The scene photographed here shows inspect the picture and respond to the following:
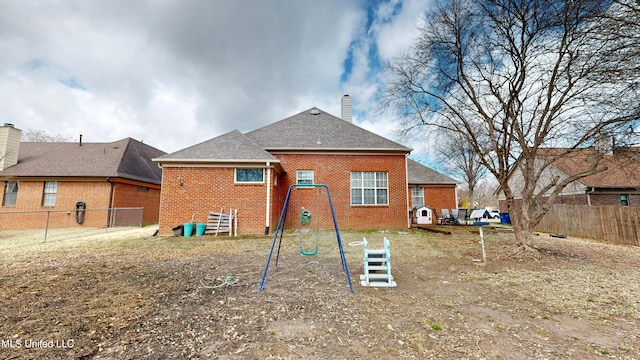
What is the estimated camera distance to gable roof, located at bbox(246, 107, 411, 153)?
12.8 m

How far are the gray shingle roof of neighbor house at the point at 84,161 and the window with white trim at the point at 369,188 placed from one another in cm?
1372

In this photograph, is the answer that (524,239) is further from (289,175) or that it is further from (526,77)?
(289,175)

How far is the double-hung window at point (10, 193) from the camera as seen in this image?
46.2 feet

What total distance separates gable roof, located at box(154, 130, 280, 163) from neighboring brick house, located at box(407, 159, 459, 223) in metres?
13.3

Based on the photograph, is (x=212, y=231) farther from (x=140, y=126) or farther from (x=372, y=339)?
(x=140, y=126)

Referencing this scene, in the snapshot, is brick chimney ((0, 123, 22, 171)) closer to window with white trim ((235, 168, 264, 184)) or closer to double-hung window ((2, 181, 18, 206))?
double-hung window ((2, 181, 18, 206))

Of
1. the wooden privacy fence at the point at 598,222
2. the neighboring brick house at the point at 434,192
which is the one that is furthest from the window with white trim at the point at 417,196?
the wooden privacy fence at the point at 598,222

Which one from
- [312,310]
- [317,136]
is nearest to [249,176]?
[317,136]

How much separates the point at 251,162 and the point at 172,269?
574 centimetres

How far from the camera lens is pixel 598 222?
11.0 meters

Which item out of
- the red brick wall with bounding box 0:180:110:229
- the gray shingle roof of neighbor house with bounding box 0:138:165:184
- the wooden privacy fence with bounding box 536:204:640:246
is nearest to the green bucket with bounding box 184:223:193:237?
the gray shingle roof of neighbor house with bounding box 0:138:165:184

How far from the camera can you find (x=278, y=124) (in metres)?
14.3

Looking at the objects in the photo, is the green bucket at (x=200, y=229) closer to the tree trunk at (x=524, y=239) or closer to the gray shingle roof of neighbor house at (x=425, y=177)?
the tree trunk at (x=524, y=239)

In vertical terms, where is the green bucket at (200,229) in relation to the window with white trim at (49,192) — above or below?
below
